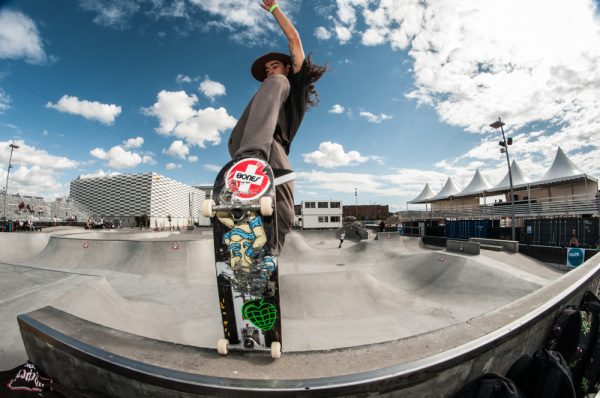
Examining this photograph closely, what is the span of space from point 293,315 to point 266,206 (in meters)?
6.22

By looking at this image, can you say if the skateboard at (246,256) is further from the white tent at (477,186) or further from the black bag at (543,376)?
the white tent at (477,186)

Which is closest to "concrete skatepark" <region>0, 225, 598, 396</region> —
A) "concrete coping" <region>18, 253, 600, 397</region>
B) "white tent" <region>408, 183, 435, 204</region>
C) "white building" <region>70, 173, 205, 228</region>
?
"concrete coping" <region>18, 253, 600, 397</region>

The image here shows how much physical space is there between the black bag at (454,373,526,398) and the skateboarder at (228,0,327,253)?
1281 millimetres

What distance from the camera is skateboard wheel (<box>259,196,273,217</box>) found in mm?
1399

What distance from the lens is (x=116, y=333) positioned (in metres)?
1.88

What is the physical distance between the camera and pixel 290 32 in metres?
1.89

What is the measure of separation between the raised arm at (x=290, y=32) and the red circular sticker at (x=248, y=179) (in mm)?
867

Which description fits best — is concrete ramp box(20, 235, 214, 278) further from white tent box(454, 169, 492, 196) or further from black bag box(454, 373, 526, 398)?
white tent box(454, 169, 492, 196)

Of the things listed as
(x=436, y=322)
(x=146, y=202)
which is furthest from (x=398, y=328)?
(x=146, y=202)

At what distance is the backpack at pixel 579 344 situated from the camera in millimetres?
2029

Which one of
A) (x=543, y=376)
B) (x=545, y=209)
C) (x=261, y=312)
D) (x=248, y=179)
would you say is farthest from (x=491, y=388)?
(x=545, y=209)

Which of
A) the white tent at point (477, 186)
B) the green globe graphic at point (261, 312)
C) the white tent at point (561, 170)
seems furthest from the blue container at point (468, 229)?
the green globe graphic at point (261, 312)

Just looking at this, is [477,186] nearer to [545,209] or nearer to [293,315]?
A: [545,209]

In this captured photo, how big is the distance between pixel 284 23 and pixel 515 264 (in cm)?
1370
